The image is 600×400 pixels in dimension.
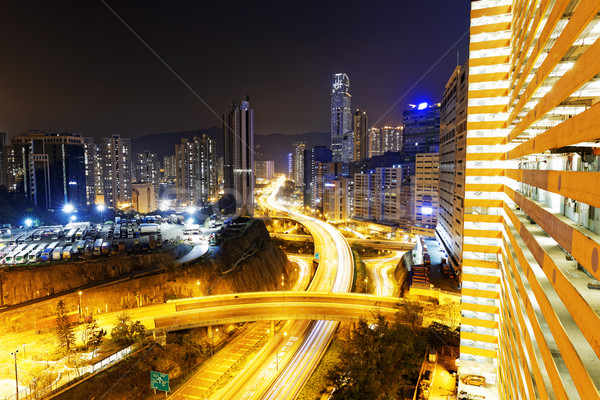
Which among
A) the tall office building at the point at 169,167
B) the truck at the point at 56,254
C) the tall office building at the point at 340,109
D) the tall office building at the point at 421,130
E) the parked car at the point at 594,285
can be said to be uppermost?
the tall office building at the point at 340,109

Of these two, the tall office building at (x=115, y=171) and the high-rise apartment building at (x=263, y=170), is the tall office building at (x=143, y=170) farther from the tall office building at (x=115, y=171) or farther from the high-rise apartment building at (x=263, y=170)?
the high-rise apartment building at (x=263, y=170)

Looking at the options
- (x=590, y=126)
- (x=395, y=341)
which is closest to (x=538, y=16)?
(x=590, y=126)

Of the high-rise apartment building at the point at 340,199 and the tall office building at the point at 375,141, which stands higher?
the tall office building at the point at 375,141

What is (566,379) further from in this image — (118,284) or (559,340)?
(118,284)

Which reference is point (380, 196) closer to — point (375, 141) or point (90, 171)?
point (90, 171)

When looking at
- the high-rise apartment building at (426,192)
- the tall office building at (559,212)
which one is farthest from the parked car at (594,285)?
the high-rise apartment building at (426,192)

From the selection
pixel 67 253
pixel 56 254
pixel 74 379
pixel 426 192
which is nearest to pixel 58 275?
pixel 67 253
